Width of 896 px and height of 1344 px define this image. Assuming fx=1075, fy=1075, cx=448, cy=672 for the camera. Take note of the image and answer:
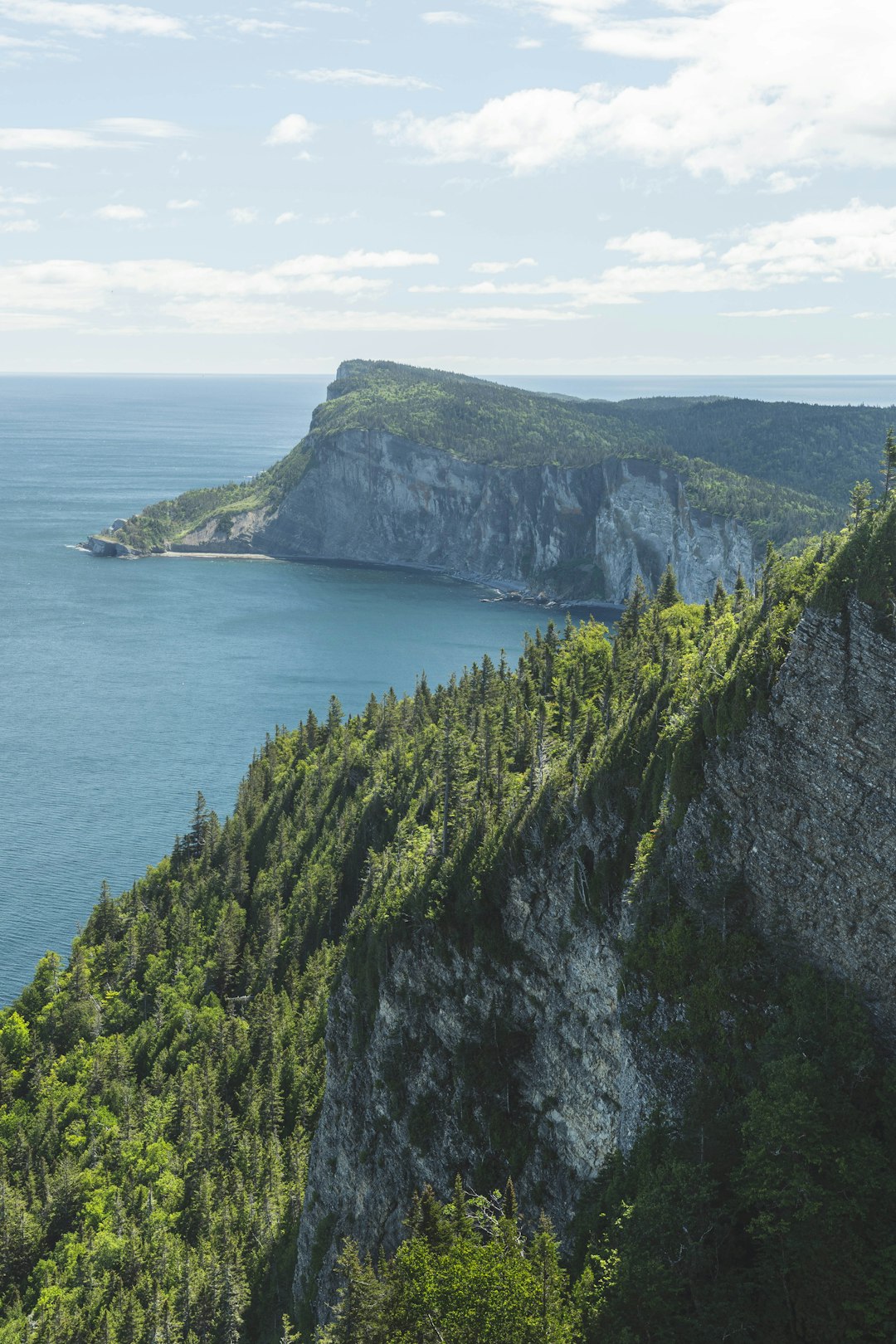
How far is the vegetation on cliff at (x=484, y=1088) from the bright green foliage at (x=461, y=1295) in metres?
0.14

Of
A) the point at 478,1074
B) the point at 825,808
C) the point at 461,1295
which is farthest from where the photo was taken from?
the point at 478,1074

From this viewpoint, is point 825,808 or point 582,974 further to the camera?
point 582,974

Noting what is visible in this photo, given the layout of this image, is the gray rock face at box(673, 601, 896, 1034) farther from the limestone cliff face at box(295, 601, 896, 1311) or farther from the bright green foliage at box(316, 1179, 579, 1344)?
the bright green foliage at box(316, 1179, 579, 1344)

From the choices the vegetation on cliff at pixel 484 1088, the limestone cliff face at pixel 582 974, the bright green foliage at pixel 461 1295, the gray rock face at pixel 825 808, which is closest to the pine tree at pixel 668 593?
the vegetation on cliff at pixel 484 1088

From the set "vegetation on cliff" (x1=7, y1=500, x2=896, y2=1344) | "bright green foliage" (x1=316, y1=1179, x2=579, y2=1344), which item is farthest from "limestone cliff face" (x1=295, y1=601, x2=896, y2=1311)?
"bright green foliage" (x1=316, y1=1179, x2=579, y2=1344)

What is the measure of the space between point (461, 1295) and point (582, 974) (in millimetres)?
20326

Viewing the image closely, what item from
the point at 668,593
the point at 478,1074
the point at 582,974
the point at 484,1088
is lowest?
the point at 484,1088

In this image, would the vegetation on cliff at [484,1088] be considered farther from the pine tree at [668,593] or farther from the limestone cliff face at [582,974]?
the limestone cliff face at [582,974]

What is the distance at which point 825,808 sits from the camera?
3769 centimetres

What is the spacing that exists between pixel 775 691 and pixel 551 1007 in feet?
75.1

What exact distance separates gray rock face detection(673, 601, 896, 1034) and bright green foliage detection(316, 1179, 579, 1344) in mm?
13667

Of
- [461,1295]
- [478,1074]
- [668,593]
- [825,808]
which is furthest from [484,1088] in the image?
[668,593]

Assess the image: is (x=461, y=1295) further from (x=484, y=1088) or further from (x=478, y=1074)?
(x=478, y=1074)

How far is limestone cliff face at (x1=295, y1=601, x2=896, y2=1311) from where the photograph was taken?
120 feet
